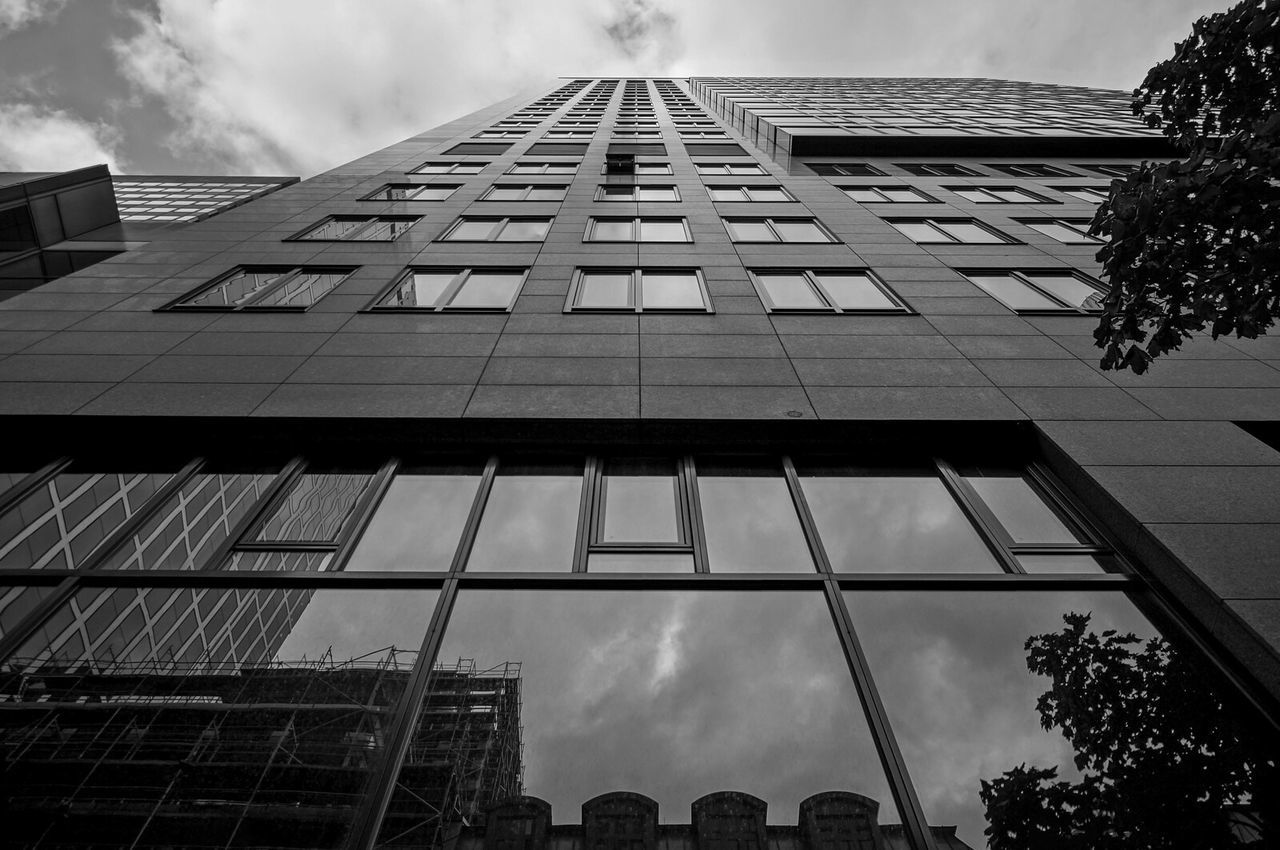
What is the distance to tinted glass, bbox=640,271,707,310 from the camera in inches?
483

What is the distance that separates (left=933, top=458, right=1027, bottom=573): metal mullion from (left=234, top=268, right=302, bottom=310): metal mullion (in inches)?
487

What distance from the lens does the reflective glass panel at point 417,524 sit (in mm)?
7184

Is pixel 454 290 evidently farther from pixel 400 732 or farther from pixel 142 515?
pixel 400 732

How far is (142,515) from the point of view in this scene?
7684 mm

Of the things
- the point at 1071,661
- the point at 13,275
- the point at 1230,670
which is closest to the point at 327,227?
the point at 13,275

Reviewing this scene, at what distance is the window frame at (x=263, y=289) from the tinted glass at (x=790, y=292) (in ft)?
29.1

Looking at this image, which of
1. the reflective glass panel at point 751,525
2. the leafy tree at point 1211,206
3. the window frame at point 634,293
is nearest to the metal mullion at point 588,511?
the reflective glass panel at point 751,525

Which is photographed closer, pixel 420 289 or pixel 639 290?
pixel 639 290

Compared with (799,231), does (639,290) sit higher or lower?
lower

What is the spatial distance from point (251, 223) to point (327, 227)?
1807mm

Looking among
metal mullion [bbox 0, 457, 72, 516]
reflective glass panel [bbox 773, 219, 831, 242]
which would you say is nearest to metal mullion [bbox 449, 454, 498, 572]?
metal mullion [bbox 0, 457, 72, 516]

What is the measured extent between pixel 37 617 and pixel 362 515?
3.12 metres

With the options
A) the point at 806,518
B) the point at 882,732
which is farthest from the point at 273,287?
the point at 882,732

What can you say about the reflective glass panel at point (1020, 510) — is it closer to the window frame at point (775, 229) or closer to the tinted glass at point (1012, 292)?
the tinted glass at point (1012, 292)
